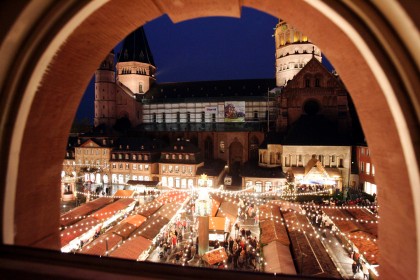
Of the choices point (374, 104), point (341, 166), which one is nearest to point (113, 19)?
point (374, 104)

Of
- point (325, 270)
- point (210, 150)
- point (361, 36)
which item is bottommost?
point (325, 270)

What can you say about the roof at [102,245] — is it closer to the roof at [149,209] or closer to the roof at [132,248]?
the roof at [132,248]

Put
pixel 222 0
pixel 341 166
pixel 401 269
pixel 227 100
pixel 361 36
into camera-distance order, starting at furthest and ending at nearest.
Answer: pixel 227 100 → pixel 341 166 → pixel 222 0 → pixel 401 269 → pixel 361 36

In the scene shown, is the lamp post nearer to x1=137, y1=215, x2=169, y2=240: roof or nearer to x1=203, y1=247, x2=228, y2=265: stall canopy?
x1=203, y1=247, x2=228, y2=265: stall canopy

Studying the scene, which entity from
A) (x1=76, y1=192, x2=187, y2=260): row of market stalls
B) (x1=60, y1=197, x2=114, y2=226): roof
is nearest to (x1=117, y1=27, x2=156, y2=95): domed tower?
(x1=60, y1=197, x2=114, y2=226): roof

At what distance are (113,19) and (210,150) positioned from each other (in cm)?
4192

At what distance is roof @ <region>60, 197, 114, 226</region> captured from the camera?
1784 centimetres

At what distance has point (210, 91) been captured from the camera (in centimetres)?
5416

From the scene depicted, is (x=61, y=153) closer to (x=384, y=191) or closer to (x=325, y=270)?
(x=384, y=191)

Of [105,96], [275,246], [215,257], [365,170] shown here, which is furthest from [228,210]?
[105,96]

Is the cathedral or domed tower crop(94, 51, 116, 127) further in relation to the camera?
domed tower crop(94, 51, 116, 127)

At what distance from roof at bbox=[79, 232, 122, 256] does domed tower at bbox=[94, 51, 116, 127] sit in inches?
1563

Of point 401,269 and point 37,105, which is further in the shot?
point 37,105

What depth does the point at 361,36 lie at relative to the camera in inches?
100
